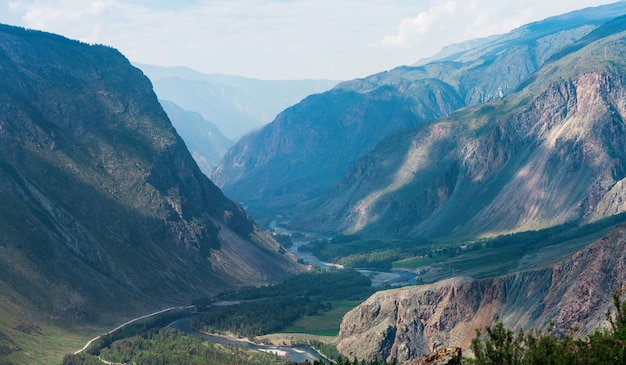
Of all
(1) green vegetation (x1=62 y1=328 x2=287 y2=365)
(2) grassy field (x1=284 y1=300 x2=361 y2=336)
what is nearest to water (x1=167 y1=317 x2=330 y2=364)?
(1) green vegetation (x1=62 y1=328 x2=287 y2=365)

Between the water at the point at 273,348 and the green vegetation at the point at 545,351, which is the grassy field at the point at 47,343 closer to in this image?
the water at the point at 273,348

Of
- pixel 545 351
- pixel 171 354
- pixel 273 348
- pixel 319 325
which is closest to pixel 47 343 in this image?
pixel 171 354

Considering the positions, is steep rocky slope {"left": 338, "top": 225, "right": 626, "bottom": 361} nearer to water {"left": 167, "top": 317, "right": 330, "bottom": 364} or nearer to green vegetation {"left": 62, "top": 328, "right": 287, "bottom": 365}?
water {"left": 167, "top": 317, "right": 330, "bottom": 364}

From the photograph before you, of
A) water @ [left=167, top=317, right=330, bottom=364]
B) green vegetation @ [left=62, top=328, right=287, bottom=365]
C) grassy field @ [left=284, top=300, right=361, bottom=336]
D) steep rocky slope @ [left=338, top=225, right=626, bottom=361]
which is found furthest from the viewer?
grassy field @ [left=284, top=300, right=361, bottom=336]

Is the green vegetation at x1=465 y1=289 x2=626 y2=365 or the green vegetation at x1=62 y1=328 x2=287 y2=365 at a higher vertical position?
the green vegetation at x1=465 y1=289 x2=626 y2=365

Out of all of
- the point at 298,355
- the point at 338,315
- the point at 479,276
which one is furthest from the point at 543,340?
the point at 338,315

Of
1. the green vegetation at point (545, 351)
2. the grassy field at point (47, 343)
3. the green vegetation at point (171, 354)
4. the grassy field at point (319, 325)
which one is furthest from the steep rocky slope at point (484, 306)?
the green vegetation at point (545, 351)

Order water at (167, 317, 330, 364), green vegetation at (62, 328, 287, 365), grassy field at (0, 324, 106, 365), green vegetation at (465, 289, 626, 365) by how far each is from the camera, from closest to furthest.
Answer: green vegetation at (465, 289, 626, 365) < green vegetation at (62, 328, 287, 365) < grassy field at (0, 324, 106, 365) < water at (167, 317, 330, 364)
